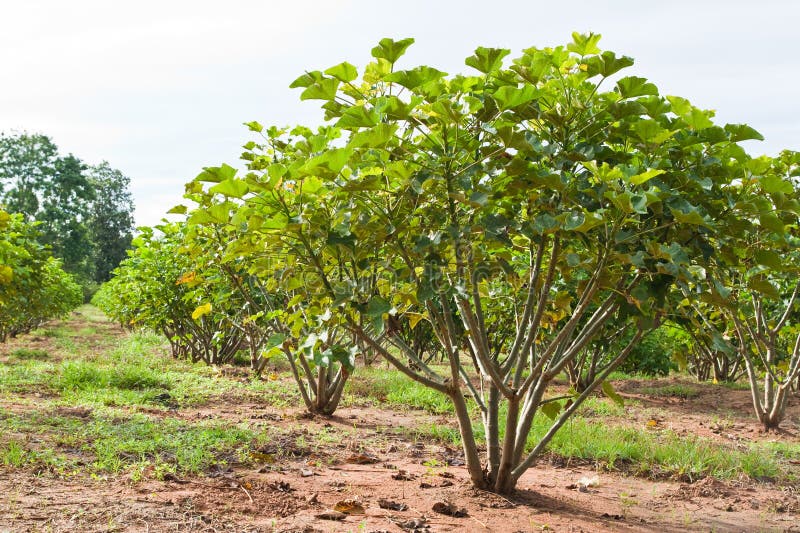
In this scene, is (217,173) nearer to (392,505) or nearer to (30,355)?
(392,505)

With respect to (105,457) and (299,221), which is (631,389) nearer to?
(105,457)

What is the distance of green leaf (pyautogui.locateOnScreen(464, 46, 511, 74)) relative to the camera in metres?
2.59

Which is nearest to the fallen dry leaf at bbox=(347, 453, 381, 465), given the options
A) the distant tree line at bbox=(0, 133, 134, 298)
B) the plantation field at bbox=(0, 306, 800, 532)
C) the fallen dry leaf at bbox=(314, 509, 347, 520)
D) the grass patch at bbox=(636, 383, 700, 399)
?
the plantation field at bbox=(0, 306, 800, 532)

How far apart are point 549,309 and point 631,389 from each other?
7.31 metres

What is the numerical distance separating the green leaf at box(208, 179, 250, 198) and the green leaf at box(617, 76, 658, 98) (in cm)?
156

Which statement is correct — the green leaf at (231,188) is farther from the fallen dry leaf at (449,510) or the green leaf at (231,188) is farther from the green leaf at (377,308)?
the fallen dry leaf at (449,510)

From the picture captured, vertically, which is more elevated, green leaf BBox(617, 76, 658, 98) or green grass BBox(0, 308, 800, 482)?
green leaf BBox(617, 76, 658, 98)

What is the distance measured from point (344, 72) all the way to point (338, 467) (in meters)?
2.89

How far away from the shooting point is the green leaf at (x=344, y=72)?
2.55 m

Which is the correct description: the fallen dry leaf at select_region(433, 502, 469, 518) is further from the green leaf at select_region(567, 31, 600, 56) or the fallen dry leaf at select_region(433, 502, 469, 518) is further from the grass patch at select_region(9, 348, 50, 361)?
the grass patch at select_region(9, 348, 50, 361)

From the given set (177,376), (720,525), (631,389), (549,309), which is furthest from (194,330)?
(720,525)

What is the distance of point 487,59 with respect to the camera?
2623 mm

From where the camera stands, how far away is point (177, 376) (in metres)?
9.21

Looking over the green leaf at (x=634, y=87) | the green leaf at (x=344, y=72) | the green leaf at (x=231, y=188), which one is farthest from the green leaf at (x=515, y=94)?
the green leaf at (x=231, y=188)
